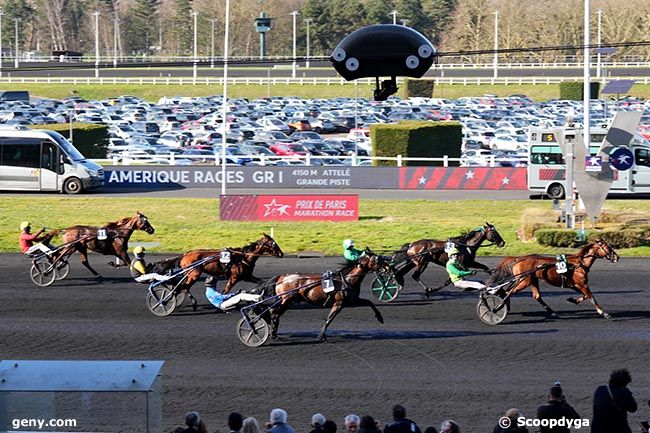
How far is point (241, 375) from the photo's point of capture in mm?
13562

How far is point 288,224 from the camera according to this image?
1054 inches

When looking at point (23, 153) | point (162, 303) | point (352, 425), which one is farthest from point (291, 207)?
point (352, 425)

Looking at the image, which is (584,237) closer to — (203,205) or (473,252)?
(473,252)

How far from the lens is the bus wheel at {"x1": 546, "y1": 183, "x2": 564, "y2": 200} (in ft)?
108

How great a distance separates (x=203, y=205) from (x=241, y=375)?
17869 mm

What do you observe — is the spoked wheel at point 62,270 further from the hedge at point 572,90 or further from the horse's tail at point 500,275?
the hedge at point 572,90

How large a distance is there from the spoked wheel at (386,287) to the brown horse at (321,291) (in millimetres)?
2927

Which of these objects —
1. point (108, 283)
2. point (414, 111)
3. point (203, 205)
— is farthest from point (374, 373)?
point (414, 111)

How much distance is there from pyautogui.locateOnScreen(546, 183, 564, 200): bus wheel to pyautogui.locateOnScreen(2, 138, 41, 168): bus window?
17184 mm

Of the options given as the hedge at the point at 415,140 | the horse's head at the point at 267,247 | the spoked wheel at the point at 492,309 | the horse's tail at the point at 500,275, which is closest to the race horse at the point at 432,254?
the horse's tail at the point at 500,275

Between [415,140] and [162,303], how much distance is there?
2481 cm

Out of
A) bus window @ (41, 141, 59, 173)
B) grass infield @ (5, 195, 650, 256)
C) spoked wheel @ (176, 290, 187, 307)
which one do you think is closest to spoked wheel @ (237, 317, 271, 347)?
spoked wheel @ (176, 290, 187, 307)

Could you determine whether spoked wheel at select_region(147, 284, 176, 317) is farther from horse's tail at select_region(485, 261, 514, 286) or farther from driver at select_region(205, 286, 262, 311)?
horse's tail at select_region(485, 261, 514, 286)

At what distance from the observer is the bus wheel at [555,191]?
3306cm
